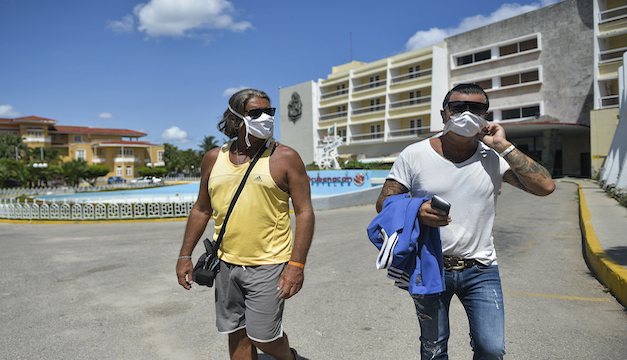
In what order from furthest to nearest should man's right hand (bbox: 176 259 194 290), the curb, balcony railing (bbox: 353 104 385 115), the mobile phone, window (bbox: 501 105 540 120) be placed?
balcony railing (bbox: 353 104 385 115) → window (bbox: 501 105 540 120) → the curb → man's right hand (bbox: 176 259 194 290) → the mobile phone

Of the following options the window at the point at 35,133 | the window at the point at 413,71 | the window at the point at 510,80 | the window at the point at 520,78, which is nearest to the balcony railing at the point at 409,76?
the window at the point at 413,71

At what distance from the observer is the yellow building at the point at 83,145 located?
70812 mm

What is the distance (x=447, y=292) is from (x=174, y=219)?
540 inches

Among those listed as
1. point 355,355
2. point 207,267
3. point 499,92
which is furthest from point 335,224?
point 499,92

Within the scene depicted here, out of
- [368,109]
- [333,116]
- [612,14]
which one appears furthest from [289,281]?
[333,116]

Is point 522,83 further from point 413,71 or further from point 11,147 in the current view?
point 11,147

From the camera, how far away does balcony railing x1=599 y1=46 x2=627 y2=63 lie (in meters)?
30.8

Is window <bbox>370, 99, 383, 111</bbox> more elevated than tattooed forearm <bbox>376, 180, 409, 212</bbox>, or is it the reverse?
window <bbox>370, 99, 383, 111</bbox>

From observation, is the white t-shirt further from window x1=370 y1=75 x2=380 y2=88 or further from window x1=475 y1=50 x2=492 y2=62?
window x1=370 y1=75 x2=380 y2=88

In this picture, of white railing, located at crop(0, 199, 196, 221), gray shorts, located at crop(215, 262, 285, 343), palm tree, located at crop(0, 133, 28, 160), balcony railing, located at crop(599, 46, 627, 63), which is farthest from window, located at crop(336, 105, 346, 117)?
gray shorts, located at crop(215, 262, 285, 343)

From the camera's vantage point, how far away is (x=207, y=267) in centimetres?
266

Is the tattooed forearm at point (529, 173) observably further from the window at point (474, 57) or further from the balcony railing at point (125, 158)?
the balcony railing at point (125, 158)

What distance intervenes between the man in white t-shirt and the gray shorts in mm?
847

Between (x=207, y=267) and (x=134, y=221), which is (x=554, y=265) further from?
(x=134, y=221)
